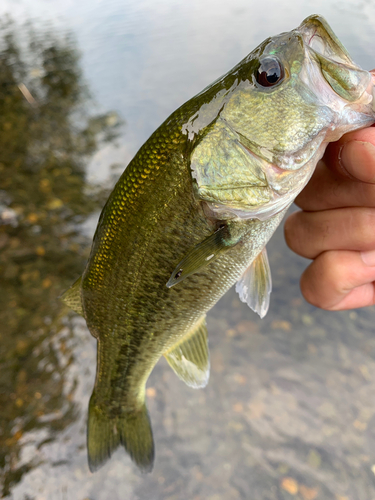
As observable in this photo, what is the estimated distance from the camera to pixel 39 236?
14.9 feet

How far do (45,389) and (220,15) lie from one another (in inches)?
471

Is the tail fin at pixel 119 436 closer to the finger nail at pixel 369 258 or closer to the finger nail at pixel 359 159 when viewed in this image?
the finger nail at pixel 369 258

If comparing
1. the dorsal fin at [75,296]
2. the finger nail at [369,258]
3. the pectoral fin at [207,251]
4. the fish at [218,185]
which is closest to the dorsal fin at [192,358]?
the fish at [218,185]

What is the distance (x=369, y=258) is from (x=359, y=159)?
694mm

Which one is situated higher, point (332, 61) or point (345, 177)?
point (332, 61)

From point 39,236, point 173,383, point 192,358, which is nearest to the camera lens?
point 192,358

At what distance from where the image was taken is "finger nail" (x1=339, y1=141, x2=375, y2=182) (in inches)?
46.9

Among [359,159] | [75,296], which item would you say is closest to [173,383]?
[75,296]

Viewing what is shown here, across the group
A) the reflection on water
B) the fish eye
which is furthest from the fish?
the reflection on water

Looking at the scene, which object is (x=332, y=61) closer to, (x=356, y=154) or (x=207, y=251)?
(x=356, y=154)

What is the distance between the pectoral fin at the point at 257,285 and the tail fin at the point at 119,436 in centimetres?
100

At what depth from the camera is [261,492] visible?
2.77 metres

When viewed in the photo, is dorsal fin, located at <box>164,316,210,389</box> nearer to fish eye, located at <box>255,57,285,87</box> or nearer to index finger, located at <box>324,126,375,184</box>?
index finger, located at <box>324,126,375,184</box>

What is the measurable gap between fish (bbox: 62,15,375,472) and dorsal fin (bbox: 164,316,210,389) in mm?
198
